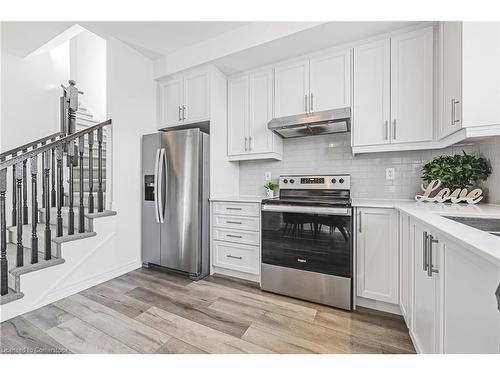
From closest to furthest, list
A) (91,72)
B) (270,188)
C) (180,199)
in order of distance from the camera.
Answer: (180,199)
(270,188)
(91,72)

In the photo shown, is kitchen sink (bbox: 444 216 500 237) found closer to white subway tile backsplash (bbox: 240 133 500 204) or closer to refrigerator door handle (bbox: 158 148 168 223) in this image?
white subway tile backsplash (bbox: 240 133 500 204)

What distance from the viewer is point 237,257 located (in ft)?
8.28

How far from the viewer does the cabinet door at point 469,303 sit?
0.70m

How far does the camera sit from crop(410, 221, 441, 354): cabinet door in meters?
1.07

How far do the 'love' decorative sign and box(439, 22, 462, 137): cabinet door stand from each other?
451 mm

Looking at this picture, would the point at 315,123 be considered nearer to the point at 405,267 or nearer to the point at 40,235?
the point at 405,267

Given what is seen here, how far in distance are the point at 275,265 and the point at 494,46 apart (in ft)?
7.12

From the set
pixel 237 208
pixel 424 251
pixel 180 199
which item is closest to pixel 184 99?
pixel 180 199

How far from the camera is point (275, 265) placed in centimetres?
221

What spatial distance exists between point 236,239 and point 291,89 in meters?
1.73

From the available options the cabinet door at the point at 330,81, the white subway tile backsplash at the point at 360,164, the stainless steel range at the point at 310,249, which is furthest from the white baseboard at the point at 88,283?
the cabinet door at the point at 330,81

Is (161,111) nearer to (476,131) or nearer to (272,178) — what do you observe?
(272,178)

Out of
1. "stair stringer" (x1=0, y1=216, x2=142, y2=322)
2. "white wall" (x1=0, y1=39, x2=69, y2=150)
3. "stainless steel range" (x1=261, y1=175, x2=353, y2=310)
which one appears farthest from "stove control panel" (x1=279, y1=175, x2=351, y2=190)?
"white wall" (x1=0, y1=39, x2=69, y2=150)

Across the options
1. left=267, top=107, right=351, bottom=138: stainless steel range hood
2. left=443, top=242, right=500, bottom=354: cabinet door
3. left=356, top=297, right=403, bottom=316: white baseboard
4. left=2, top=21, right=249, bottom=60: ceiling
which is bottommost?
left=356, top=297, right=403, bottom=316: white baseboard
